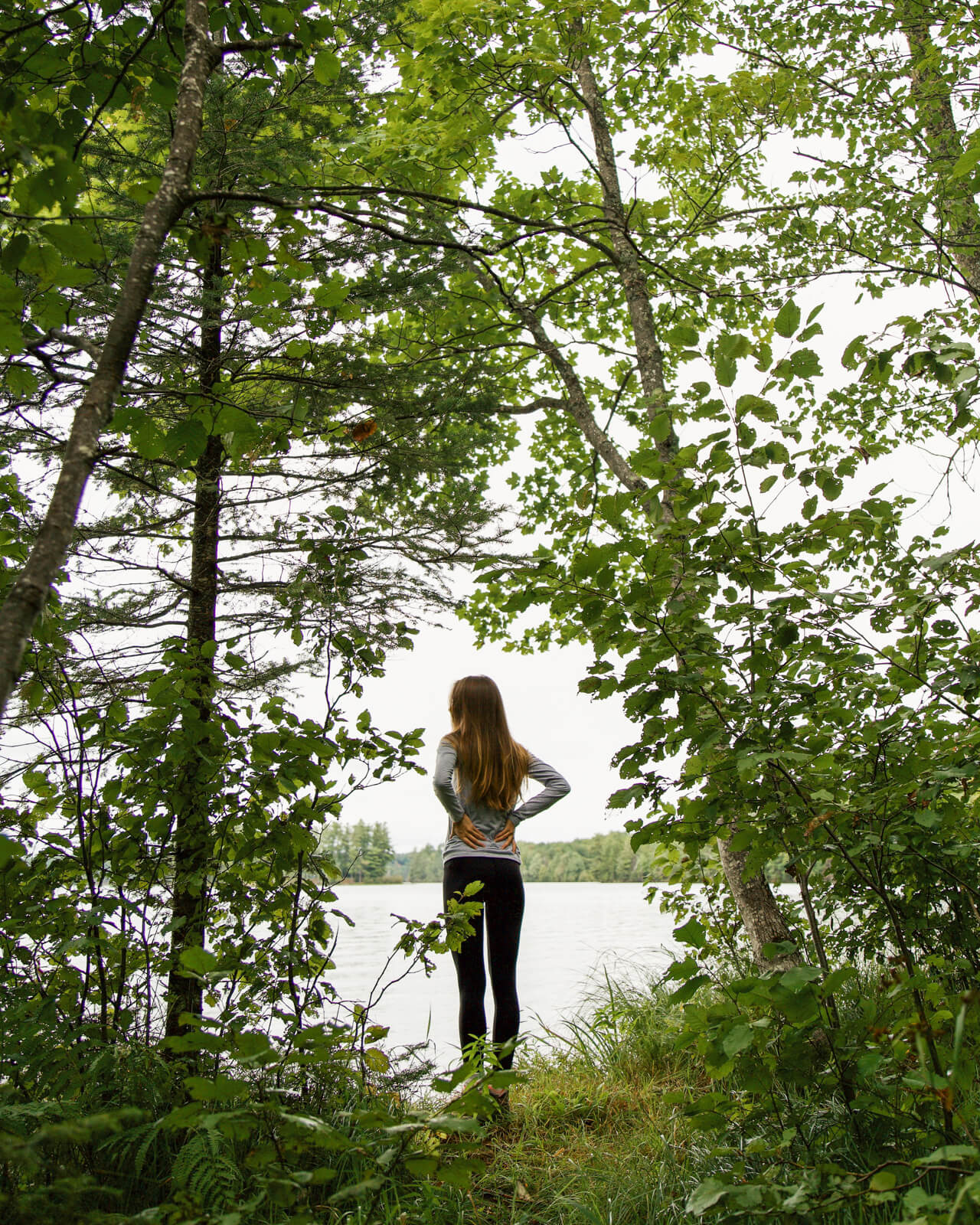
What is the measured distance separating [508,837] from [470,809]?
203mm

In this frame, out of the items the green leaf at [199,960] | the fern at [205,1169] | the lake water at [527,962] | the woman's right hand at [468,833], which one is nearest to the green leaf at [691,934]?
the green leaf at [199,960]

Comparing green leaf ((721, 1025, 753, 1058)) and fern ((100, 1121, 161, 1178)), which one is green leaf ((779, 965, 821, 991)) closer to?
green leaf ((721, 1025, 753, 1058))

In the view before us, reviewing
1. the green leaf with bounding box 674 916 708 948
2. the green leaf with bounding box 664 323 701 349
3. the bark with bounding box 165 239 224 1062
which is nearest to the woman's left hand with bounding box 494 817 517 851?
the bark with bounding box 165 239 224 1062

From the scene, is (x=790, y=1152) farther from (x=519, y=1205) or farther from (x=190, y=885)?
(x=190, y=885)

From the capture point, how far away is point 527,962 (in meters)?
5.59

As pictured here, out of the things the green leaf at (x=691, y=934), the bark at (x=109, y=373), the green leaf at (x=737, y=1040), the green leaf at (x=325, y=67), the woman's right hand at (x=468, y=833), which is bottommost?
the green leaf at (x=737, y=1040)

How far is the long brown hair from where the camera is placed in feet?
10.9

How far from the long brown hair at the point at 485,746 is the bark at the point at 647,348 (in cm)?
95

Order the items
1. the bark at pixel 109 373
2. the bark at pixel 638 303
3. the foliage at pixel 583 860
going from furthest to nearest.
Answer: the foliage at pixel 583 860
the bark at pixel 638 303
the bark at pixel 109 373

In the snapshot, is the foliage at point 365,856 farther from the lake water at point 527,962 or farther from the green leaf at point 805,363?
the green leaf at point 805,363

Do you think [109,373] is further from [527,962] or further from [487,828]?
[527,962]

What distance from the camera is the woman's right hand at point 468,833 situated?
3186mm

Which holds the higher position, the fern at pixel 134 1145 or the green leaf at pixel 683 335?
the green leaf at pixel 683 335

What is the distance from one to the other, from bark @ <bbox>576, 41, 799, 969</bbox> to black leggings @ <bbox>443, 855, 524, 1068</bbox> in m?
0.95
